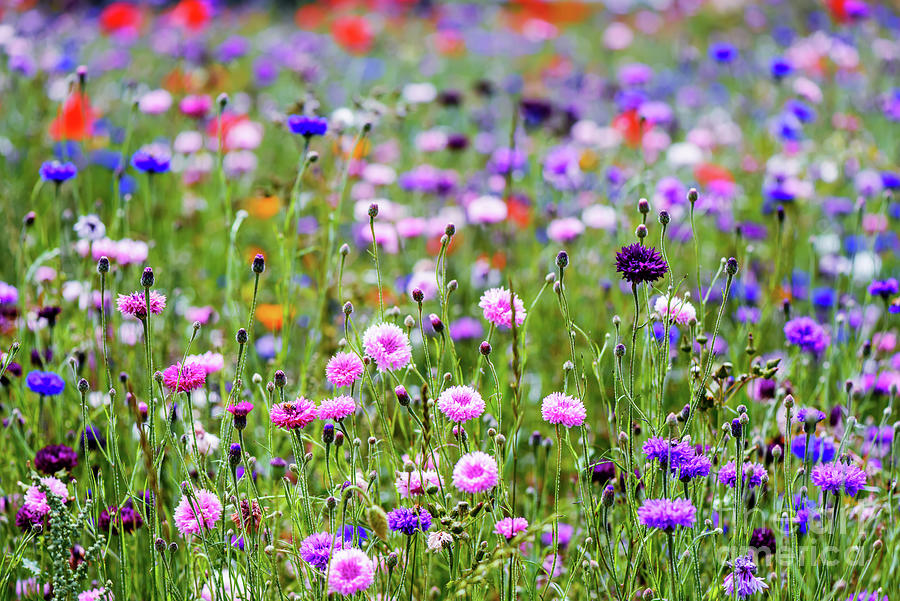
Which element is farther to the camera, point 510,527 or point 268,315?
point 268,315

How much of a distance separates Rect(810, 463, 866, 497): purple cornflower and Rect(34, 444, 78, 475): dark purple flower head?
119 cm

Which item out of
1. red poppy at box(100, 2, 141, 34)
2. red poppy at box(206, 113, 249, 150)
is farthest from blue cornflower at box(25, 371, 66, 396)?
red poppy at box(100, 2, 141, 34)

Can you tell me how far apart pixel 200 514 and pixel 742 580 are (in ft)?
2.49

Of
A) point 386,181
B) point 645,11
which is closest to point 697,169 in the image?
point 386,181

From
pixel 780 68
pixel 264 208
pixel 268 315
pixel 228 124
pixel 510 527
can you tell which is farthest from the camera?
pixel 228 124

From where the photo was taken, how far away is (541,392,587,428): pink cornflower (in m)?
1.21

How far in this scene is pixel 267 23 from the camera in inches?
350

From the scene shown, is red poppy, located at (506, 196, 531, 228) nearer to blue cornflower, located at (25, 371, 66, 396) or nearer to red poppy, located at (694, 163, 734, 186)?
red poppy, located at (694, 163, 734, 186)

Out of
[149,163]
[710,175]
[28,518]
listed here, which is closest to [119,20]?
→ [149,163]

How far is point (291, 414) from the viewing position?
117cm

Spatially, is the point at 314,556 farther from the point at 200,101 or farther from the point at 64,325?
the point at 200,101

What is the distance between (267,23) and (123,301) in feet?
27.0

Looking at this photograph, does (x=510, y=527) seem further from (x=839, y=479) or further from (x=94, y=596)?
(x=94, y=596)

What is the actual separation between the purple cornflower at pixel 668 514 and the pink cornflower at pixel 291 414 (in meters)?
0.45
